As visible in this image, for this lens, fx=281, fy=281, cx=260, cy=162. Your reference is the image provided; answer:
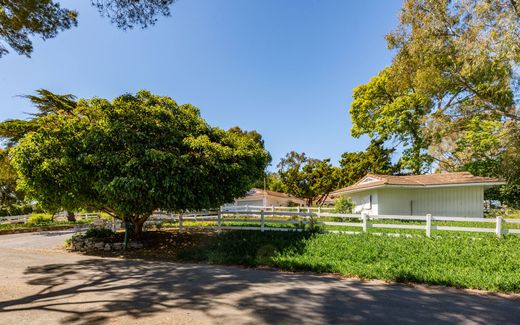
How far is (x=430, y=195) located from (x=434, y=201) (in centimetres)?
45

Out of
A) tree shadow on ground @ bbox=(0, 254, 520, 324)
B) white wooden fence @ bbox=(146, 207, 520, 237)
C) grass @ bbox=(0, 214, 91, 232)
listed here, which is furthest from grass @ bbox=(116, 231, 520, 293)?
grass @ bbox=(0, 214, 91, 232)

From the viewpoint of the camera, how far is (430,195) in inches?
739

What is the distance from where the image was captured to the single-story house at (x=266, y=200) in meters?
37.7

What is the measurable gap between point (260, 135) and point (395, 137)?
1853 cm

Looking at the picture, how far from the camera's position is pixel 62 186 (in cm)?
979

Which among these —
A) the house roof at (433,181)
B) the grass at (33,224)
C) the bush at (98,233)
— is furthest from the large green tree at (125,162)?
the house roof at (433,181)

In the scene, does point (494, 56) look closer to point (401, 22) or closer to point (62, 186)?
point (401, 22)

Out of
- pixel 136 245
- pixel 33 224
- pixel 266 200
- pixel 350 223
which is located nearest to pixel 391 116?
pixel 350 223

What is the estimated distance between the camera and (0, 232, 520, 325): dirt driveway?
4348 millimetres

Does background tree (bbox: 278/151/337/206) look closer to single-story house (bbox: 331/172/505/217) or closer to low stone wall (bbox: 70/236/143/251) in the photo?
single-story house (bbox: 331/172/505/217)

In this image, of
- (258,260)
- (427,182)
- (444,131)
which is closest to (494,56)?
(444,131)

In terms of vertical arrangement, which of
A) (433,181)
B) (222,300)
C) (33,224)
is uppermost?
(433,181)

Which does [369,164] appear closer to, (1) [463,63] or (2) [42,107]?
(1) [463,63]

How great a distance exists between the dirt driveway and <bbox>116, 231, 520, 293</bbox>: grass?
1.89 feet
